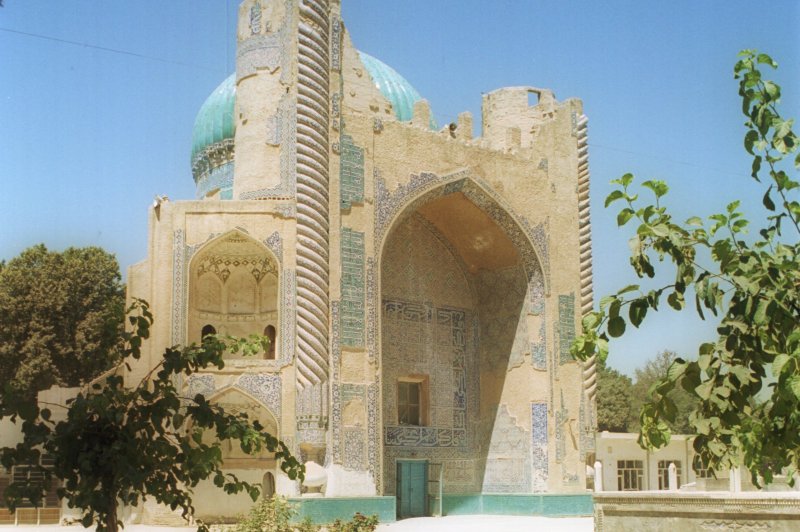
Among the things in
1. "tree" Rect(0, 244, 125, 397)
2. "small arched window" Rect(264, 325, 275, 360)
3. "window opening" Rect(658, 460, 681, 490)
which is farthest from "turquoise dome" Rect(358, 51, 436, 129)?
"window opening" Rect(658, 460, 681, 490)

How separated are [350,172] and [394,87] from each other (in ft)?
17.7

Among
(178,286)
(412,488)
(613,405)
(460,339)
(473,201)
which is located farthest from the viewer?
(613,405)

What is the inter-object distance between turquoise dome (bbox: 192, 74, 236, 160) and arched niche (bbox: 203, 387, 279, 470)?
6036 mm

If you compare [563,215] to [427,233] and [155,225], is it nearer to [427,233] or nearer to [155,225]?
[427,233]

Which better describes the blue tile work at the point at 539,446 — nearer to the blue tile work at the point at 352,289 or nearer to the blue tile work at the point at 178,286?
the blue tile work at the point at 352,289

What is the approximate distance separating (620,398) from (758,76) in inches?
1279

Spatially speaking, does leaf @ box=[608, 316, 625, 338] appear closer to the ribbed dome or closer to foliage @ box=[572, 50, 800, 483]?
foliage @ box=[572, 50, 800, 483]

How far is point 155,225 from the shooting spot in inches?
661

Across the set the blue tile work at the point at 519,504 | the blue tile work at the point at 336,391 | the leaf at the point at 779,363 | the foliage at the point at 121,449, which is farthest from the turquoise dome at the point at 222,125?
the leaf at the point at 779,363

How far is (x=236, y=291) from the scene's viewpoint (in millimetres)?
17766

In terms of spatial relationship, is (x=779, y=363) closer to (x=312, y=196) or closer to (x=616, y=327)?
(x=616, y=327)

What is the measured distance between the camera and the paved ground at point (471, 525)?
15453 millimetres

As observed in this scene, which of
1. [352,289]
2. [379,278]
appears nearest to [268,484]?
[352,289]

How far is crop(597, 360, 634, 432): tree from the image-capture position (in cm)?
3488
